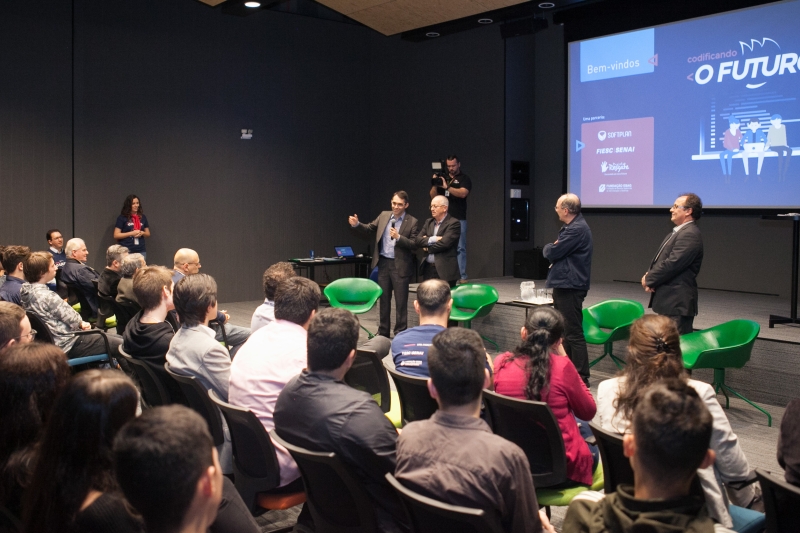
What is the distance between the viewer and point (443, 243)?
24.2 ft

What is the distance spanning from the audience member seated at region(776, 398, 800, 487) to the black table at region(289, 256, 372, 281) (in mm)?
8277

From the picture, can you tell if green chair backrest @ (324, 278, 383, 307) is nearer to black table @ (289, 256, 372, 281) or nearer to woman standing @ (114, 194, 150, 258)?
black table @ (289, 256, 372, 281)

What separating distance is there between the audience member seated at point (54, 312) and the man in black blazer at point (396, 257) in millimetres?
3170

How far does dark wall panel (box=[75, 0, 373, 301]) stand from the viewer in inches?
372

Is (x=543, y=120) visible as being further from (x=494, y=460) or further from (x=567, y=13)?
(x=494, y=460)

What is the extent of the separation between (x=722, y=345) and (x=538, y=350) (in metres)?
2.85

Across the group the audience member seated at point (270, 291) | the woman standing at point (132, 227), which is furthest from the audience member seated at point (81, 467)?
the woman standing at point (132, 227)

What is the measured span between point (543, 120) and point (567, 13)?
65.2 inches

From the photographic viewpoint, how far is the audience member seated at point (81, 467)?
4.91 ft

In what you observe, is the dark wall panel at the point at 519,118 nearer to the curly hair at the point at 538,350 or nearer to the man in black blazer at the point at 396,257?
the man in black blazer at the point at 396,257

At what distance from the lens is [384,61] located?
1177 centimetres

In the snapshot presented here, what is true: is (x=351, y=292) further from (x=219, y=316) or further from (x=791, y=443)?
(x=791, y=443)

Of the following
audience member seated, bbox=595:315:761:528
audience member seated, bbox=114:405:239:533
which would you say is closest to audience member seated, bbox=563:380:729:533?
audience member seated, bbox=595:315:761:528

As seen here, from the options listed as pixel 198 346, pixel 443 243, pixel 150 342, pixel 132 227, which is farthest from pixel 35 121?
pixel 198 346
